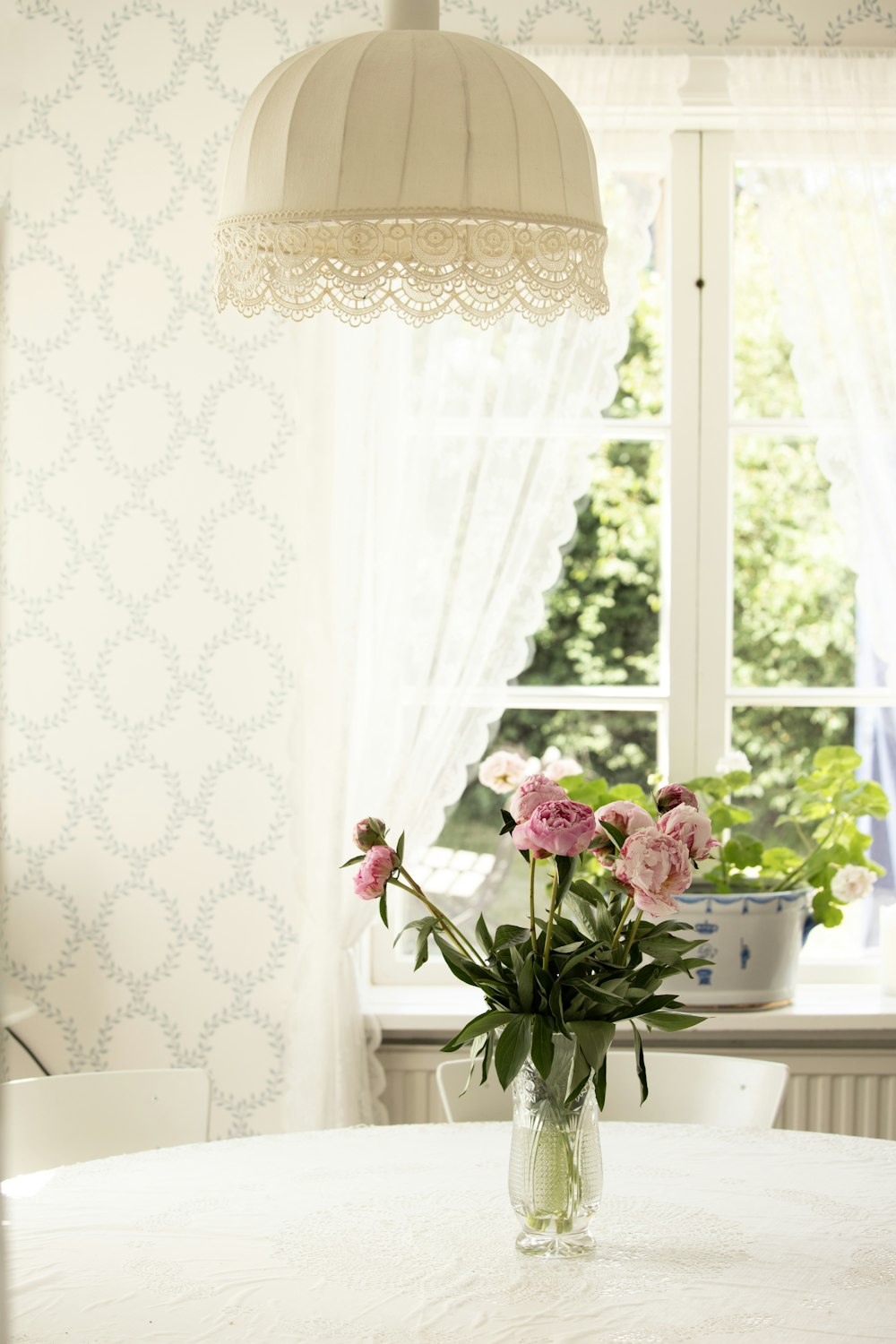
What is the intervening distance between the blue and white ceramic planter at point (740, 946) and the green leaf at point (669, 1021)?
119 centimetres

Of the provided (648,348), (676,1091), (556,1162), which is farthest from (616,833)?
(648,348)

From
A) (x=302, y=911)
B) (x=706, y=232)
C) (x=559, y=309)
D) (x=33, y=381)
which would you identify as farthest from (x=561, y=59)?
(x=302, y=911)

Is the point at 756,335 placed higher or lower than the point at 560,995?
higher

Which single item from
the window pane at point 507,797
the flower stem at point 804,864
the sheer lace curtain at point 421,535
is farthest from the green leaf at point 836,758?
the sheer lace curtain at point 421,535

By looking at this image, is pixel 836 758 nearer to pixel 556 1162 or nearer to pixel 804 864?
pixel 804 864

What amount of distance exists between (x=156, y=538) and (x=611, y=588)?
0.97 metres

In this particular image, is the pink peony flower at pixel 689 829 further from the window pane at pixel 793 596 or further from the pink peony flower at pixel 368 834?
the window pane at pixel 793 596

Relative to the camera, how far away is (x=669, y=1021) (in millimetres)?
1383

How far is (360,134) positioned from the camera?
1.26 meters

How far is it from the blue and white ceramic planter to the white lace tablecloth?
71cm

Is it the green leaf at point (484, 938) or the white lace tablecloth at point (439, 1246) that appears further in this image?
the green leaf at point (484, 938)

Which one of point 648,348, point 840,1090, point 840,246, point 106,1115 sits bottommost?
point 840,1090

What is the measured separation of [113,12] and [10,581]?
46.4 inches

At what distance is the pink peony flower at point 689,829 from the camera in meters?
Result: 1.31
